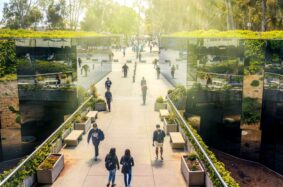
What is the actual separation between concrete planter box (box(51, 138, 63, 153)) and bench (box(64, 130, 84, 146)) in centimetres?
33

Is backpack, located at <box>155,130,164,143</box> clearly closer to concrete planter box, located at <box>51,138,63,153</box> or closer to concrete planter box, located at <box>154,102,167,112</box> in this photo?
concrete planter box, located at <box>51,138,63,153</box>

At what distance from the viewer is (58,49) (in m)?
24.0

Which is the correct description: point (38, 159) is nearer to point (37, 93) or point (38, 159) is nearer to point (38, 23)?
point (37, 93)

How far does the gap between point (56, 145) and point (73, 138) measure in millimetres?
1317

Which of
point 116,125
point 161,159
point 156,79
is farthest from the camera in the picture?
point 156,79

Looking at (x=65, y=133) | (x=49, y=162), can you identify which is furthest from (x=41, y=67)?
(x=49, y=162)

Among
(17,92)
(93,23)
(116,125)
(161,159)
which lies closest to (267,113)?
(116,125)

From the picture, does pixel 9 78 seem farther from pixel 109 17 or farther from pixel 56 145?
pixel 109 17

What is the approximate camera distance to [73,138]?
50.2 ft

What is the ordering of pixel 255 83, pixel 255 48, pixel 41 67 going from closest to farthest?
pixel 255 48
pixel 255 83
pixel 41 67

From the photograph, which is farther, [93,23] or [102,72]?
[93,23]

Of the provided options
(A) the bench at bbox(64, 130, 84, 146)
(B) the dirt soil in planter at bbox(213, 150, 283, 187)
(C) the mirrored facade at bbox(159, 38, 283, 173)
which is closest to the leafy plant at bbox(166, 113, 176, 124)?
(A) the bench at bbox(64, 130, 84, 146)

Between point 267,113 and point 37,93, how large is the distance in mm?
16770

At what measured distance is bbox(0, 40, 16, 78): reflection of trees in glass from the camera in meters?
25.2
